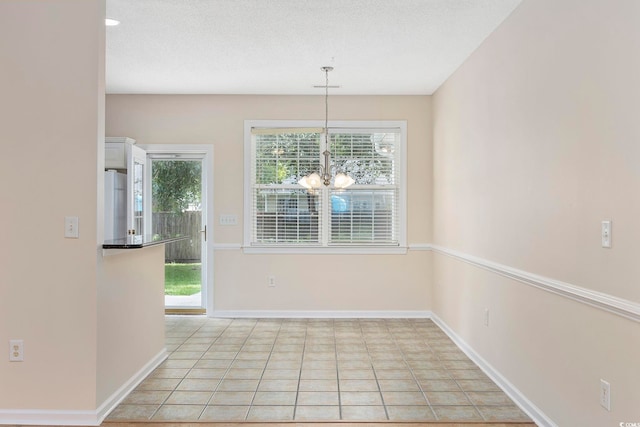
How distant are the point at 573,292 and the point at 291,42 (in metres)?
2.81

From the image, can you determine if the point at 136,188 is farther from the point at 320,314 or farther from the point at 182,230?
the point at 320,314

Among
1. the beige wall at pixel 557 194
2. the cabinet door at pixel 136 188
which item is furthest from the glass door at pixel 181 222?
the beige wall at pixel 557 194

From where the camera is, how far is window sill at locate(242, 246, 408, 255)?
18.9 feet

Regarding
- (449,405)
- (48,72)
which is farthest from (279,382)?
(48,72)

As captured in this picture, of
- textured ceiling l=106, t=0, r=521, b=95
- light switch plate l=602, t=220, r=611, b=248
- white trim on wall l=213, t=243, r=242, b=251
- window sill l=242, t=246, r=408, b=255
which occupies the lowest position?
window sill l=242, t=246, r=408, b=255

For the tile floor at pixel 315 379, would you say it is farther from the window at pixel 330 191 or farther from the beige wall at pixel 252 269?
the window at pixel 330 191

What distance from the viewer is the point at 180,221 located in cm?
592

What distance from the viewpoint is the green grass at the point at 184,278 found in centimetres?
595

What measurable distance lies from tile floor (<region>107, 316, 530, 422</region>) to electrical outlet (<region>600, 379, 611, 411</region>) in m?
0.81

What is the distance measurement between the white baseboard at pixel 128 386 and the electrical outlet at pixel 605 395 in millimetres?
2701

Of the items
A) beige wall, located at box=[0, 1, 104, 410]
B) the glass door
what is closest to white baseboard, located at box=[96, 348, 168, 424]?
beige wall, located at box=[0, 1, 104, 410]

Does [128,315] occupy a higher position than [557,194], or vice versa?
[557,194]

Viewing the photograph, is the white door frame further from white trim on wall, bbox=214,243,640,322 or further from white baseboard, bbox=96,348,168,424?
white trim on wall, bbox=214,243,640,322

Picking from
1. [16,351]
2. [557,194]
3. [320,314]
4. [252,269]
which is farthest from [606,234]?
[252,269]
